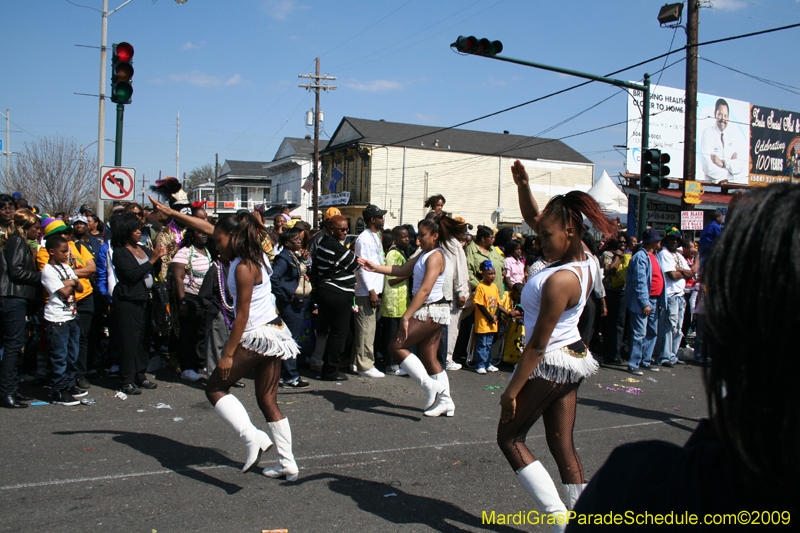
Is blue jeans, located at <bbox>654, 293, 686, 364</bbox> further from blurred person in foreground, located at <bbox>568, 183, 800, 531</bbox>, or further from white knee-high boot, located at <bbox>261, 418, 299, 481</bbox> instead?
blurred person in foreground, located at <bbox>568, 183, 800, 531</bbox>

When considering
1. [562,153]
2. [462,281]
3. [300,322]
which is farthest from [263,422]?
[562,153]

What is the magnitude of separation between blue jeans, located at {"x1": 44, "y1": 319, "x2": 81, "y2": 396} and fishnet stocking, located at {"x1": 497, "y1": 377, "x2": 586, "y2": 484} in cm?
483

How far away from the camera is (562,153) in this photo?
46812mm

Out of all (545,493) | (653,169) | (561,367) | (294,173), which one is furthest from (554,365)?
(294,173)

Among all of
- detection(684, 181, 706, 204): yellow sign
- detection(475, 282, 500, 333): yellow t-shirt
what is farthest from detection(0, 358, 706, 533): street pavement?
detection(684, 181, 706, 204): yellow sign

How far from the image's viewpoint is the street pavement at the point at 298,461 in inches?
142

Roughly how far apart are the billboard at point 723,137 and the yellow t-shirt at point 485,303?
16.7 metres

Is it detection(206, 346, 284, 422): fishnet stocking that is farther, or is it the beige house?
the beige house

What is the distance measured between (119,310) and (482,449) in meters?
4.24

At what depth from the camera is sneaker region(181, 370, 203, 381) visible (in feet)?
23.2

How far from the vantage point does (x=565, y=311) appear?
10.5 ft

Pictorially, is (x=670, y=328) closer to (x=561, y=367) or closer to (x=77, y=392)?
(x=561, y=367)

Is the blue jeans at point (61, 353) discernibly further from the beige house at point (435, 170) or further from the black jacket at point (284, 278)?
the beige house at point (435, 170)

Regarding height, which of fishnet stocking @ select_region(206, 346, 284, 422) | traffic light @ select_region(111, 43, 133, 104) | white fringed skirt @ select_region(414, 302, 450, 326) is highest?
traffic light @ select_region(111, 43, 133, 104)
